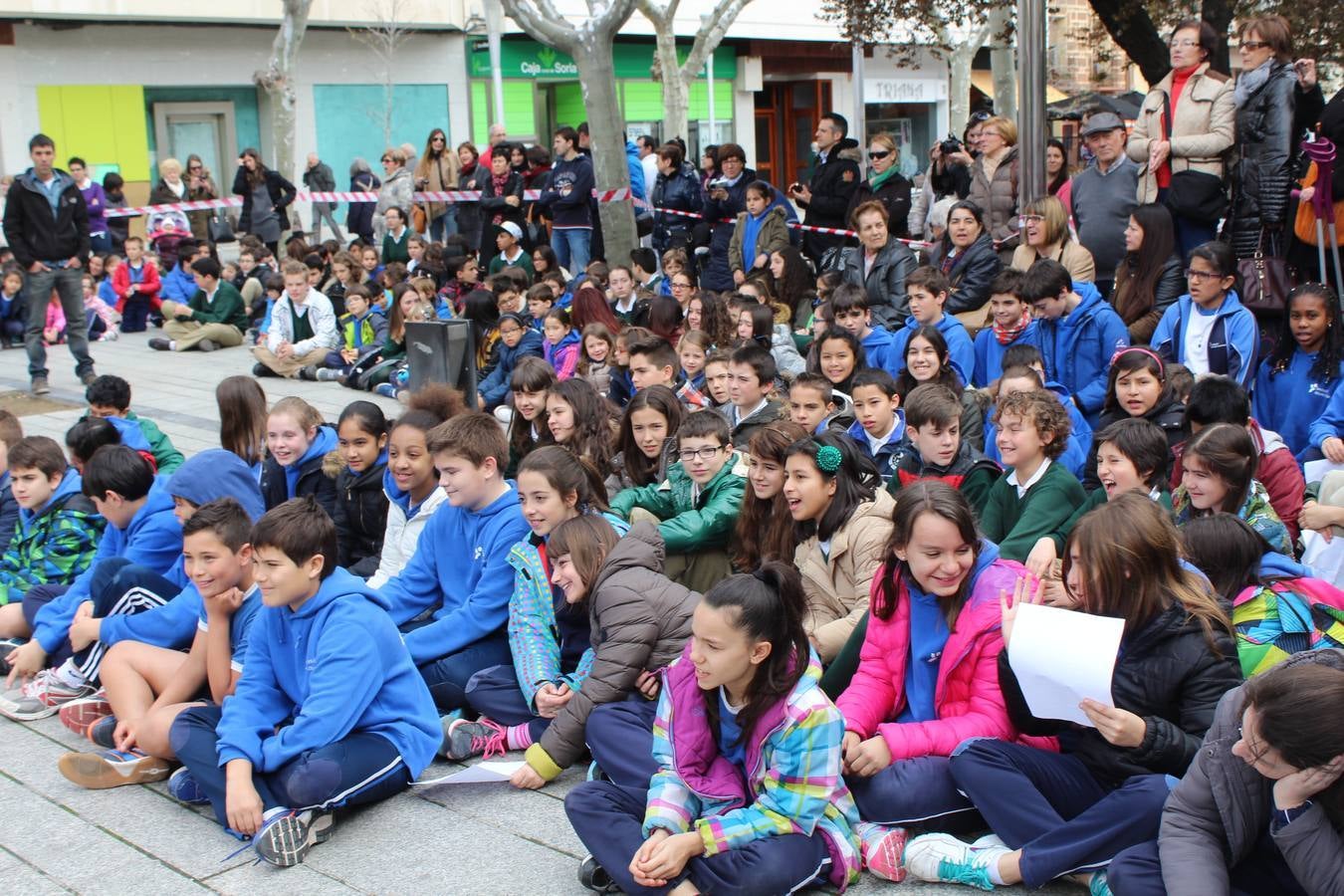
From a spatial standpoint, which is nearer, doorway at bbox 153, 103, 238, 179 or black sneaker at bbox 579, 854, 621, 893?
black sneaker at bbox 579, 854, 621, 893

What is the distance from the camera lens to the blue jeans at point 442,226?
1686 cm

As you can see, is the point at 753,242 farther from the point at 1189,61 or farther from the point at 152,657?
the point at 152,657

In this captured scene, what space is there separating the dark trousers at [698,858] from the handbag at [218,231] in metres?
17.9

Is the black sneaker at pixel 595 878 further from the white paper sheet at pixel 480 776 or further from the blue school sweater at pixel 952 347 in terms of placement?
the blue school sweater at pixel 952 347

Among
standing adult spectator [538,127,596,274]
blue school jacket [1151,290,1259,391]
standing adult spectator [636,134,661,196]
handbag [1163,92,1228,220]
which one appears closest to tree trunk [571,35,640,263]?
standing adult spectator [538,127,596,274]

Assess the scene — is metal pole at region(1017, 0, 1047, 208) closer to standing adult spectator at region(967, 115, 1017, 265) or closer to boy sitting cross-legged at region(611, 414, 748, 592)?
standing adult spectator at region(967, 115, 1017, 265)

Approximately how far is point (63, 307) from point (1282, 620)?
10574 mm

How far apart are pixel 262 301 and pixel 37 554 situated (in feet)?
31.3

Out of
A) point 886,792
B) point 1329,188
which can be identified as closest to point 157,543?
point 886,792

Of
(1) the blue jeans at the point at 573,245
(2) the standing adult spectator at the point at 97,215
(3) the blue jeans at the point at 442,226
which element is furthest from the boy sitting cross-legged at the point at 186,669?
(2) the standing adult spectator at the point at 97,215

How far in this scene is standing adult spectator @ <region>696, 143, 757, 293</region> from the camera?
12.3 meters

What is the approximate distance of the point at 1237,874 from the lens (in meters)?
3.07

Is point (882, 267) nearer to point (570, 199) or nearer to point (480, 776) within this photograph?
point (480, 776)

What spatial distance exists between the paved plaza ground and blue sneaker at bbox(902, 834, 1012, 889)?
1.4 inches
